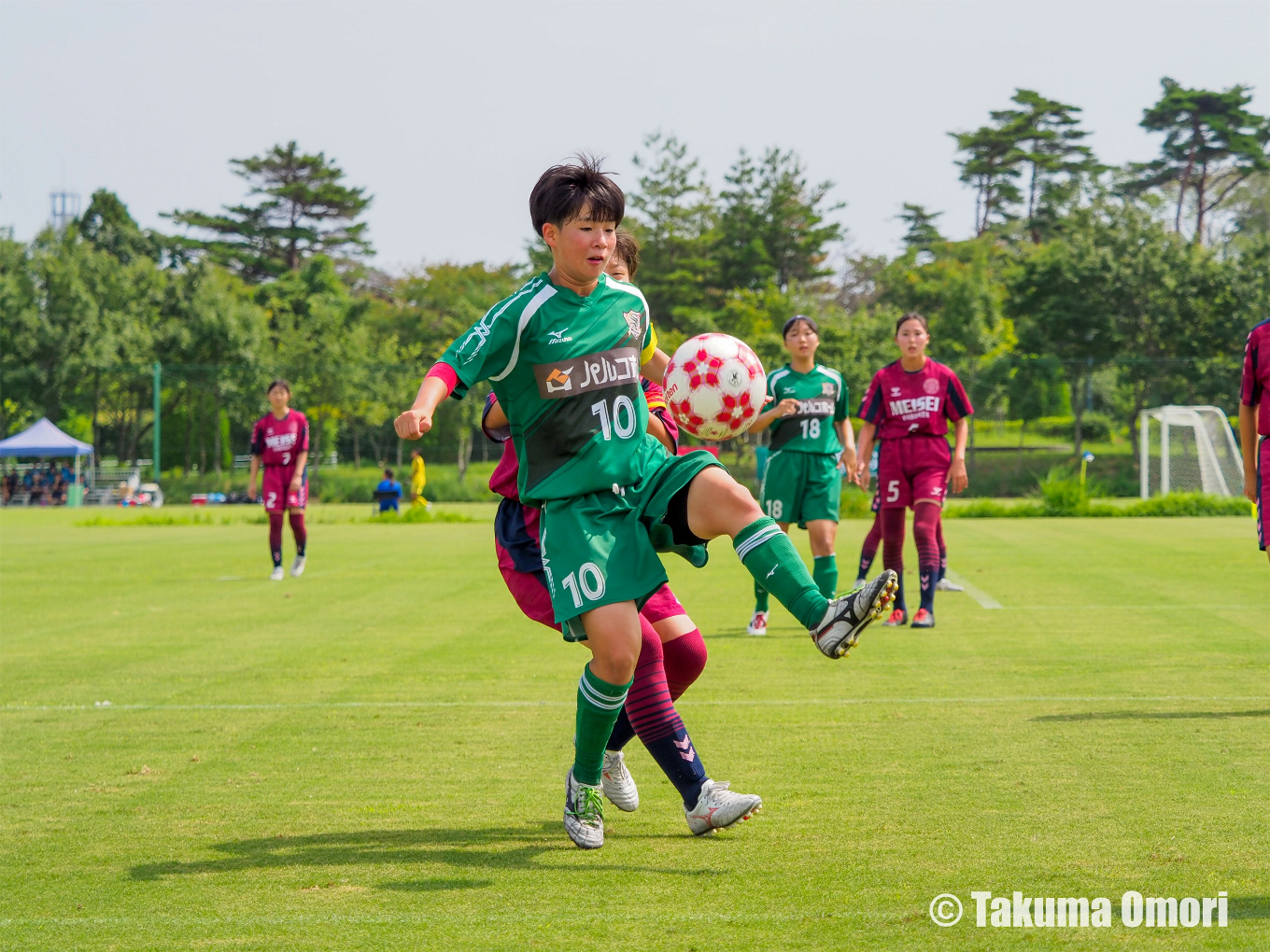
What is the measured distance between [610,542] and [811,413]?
573cm

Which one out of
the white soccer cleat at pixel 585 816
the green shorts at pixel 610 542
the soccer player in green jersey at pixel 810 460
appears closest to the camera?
the green shorts at pixel 610 542

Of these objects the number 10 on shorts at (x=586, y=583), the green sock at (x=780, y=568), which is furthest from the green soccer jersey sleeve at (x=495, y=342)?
the green sock at (x=780, y=568)

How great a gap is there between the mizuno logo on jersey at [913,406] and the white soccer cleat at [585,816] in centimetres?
595

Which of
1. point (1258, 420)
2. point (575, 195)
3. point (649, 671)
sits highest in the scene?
point (575, 195)

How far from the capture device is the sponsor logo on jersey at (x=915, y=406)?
9.38 m

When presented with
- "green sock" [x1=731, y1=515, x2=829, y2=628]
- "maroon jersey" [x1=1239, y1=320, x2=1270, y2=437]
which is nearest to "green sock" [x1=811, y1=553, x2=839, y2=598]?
"maroon jersey" [x1=1239, y1=320, x2=1270, y2=437]

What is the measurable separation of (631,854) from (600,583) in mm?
836

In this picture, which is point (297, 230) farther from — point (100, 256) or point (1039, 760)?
point (1039, 760)

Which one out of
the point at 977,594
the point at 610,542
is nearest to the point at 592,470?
the point at 610,542

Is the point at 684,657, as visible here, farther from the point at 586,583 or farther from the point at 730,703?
the point at 730,703

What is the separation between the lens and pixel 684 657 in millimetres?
4359

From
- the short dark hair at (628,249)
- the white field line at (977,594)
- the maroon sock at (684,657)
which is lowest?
the white field line at (977,594)

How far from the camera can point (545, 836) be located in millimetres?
4098

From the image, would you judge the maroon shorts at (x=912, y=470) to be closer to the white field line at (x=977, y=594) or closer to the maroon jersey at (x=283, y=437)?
the white field line at (x=977, y=594)
